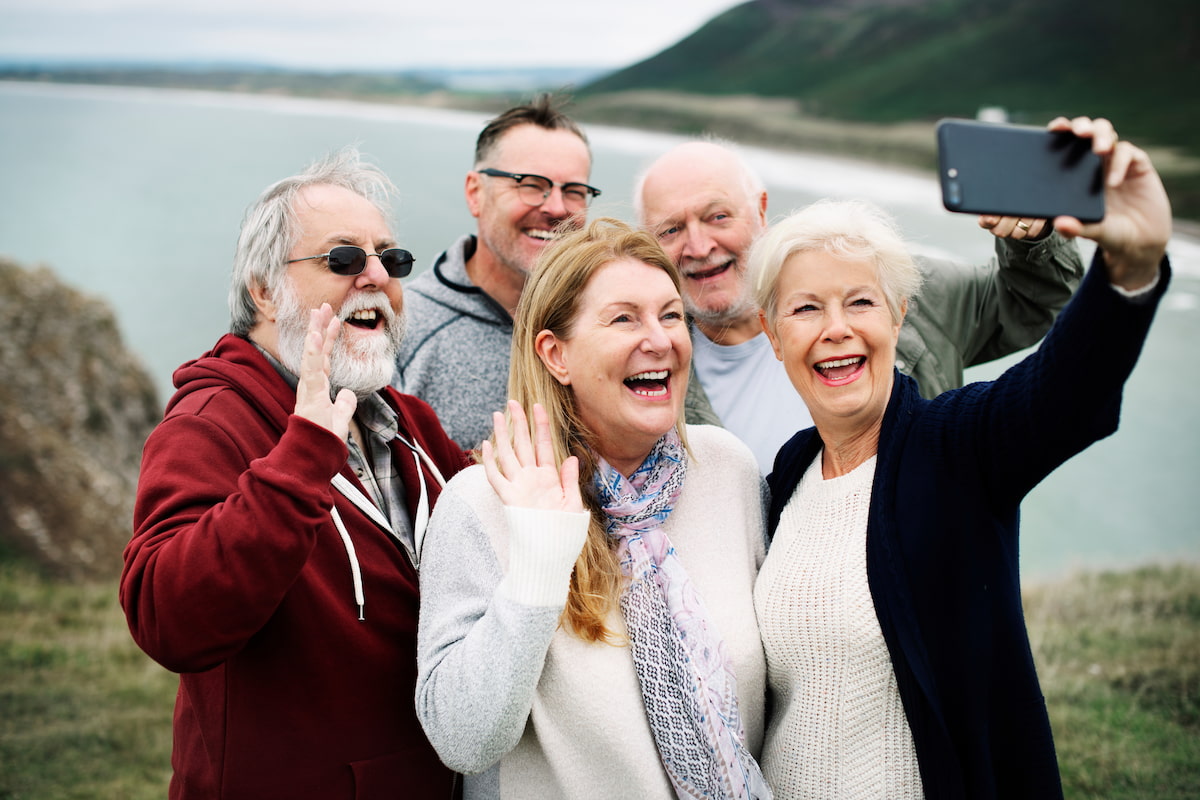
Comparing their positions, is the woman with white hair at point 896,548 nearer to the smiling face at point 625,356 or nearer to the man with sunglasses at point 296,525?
the smiling face at point 625,356

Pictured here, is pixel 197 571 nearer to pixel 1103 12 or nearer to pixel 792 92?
pixel 792 92

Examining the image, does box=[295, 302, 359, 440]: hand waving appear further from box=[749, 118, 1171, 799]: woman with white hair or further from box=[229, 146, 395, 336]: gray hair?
box=[749, 118, 1171, 799]: woman with white hair

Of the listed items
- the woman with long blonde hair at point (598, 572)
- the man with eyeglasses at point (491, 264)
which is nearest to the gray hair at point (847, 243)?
the woman with long blonde hair at point (598, 572)

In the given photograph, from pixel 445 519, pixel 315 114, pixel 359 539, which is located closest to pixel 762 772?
pixel 445 519

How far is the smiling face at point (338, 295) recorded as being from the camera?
2.61 metres

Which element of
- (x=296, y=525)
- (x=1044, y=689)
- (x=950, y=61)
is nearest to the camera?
(x=296, y=525)

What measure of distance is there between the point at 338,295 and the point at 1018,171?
1954 mm

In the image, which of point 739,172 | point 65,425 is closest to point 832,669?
point 739,172

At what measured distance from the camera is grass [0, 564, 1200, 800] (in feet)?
15.3

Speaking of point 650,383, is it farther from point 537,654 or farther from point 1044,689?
point 1044,689

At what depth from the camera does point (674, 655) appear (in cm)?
234

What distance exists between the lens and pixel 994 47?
662 inches

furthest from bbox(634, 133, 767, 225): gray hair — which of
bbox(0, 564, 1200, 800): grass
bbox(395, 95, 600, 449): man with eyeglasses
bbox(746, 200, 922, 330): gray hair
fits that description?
bbox(0, 564, 1200, 800): grass

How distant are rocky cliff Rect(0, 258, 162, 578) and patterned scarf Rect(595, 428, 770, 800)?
773 centimetres
